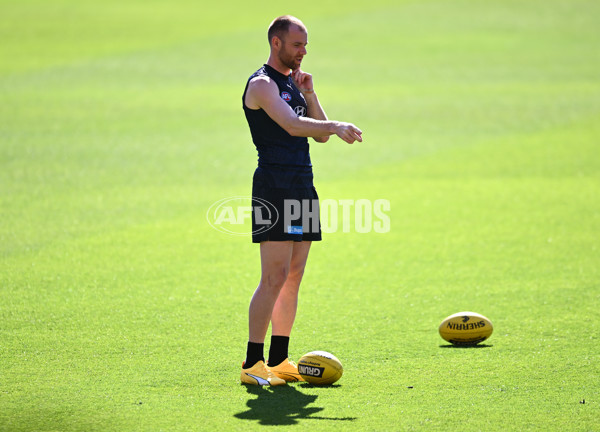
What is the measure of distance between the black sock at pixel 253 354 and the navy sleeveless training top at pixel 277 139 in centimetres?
125

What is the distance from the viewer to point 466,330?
686 centimetres

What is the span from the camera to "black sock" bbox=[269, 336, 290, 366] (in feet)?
20.0

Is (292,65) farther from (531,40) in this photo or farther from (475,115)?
(531,40)

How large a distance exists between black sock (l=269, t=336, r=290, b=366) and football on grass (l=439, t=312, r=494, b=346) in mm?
1540

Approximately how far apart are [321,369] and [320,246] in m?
5.39

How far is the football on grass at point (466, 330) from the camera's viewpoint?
22.5 feet

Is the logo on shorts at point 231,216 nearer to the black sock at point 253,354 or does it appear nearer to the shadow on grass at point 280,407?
the black sock at point 253,354

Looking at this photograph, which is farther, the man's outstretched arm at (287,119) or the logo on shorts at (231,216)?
the logo on shorts at (231,216)

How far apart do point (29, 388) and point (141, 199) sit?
27.3 feet

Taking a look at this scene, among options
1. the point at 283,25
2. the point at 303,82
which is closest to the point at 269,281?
the point at 303,82

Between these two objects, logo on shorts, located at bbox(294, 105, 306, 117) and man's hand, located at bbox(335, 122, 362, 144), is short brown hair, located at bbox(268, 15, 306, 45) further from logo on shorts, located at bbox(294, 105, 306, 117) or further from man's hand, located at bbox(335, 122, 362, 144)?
man's hand, located at bbox(335, 122, 362, 144)

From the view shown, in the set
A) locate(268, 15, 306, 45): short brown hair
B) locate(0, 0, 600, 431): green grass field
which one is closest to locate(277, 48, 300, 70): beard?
locate(268, 15, 306, 45): short brown hair

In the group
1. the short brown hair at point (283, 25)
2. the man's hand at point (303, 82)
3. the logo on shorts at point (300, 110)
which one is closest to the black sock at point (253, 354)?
the logo on shorts at point (300, 110)

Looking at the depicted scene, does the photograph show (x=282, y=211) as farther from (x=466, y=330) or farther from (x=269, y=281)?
(x=466, y=330)
